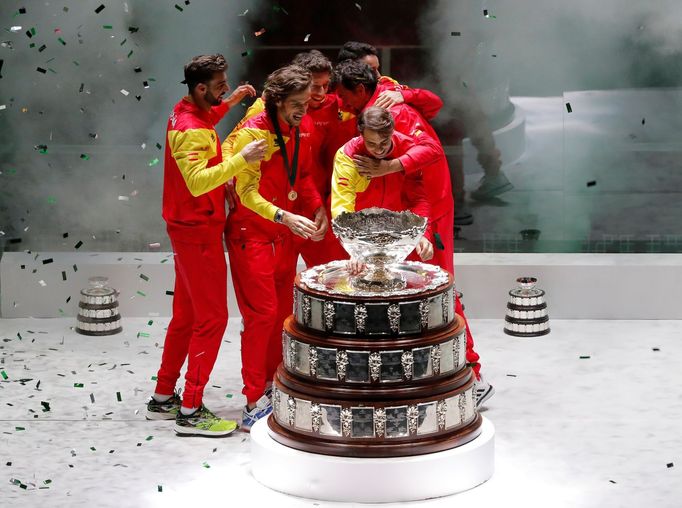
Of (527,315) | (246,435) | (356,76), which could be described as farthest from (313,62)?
(527,315)

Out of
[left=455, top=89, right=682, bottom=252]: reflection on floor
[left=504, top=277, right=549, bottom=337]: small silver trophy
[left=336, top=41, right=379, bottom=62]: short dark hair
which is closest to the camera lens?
[left=336, top=41, right=379, bottom=62]: short dark hair

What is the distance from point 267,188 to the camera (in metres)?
6.13

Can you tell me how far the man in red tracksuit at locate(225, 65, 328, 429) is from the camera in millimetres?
5988

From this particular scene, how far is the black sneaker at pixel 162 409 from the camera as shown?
6387 millimetres

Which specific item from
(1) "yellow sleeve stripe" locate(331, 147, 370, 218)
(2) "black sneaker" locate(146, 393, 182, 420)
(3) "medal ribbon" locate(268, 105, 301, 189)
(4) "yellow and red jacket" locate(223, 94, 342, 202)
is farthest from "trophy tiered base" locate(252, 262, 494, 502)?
(4) "yellow and red jacket" locate(223, 94, 342, 202)

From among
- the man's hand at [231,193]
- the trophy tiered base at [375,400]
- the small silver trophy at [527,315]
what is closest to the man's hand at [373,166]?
the man's hand at [231,193]

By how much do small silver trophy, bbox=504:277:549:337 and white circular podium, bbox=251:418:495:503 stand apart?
7.59 feet

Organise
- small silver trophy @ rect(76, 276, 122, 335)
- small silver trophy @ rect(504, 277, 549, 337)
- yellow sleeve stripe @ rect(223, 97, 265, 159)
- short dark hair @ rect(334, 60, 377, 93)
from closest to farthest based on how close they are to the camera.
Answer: yellow sleeve stripe @ rect(223, 97, 265, 159)
short dark hair @ rect(334, 60, 377, 93)
small silver trophy @ rect(504, 277, 549, 337)
small silver trophy @ rect(76, 276, 122, 335)

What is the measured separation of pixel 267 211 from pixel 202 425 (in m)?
1.01

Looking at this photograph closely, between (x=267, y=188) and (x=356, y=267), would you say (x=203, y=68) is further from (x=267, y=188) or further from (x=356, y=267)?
(x=356, y=267)

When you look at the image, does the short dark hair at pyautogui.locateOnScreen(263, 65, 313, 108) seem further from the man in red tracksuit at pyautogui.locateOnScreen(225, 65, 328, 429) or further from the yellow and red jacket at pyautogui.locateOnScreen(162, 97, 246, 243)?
the yellow and red jacket at pyautogui.locateOnScreen(162, 97, 246, 243)

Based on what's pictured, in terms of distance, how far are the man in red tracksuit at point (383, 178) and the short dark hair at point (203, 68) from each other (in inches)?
25.3

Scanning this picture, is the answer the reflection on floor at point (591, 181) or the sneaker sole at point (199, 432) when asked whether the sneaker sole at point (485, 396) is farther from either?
the reflection on floor at point (591, 181)

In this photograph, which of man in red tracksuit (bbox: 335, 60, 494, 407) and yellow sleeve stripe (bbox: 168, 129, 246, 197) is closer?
yellow sleeve stripe (bbox: 168, 129, 246, 197)
